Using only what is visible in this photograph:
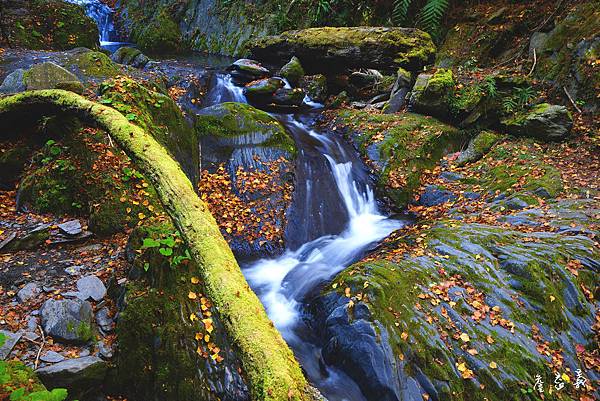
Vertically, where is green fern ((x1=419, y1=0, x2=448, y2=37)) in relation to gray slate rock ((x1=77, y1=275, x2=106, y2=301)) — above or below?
above

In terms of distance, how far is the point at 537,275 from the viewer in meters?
4.32

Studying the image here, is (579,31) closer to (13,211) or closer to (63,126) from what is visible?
(63,126)

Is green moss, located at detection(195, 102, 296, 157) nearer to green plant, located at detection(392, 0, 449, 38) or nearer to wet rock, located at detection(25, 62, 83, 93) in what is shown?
wet rock, located at detection(25, 62, 83, 93)

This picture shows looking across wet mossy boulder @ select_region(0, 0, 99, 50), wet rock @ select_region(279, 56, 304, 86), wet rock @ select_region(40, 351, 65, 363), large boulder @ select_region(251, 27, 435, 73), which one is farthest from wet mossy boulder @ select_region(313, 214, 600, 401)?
wet mossy boulder @ select_region(0, 0, 99, 50)

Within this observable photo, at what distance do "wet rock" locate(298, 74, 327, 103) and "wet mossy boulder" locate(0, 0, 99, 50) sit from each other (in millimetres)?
7493

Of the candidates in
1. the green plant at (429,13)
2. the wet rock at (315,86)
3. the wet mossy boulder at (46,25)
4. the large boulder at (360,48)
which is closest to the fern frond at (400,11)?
the green plant at (429,13)

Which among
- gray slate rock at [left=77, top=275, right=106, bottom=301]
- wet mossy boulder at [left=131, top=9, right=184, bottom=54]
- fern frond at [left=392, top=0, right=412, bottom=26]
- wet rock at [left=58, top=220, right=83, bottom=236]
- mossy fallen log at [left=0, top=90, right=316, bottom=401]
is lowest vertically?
gray slate rock at [left=77, top=275, right=106, bottom=301]

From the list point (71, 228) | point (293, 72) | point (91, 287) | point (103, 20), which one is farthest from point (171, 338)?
point (103, 20)

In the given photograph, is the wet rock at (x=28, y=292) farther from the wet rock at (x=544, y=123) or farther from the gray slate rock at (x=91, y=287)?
the wet rock at (x=544, y=123)

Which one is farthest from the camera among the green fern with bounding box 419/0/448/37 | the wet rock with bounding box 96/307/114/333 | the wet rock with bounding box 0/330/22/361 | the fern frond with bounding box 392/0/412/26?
the fern frond with bounding box 392/0/412/26

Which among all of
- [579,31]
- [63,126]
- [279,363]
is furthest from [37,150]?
[579,31]

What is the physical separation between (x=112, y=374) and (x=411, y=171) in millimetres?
6616

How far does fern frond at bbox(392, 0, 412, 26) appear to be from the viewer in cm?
1177

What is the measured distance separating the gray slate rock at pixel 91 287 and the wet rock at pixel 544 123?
8596 mm
